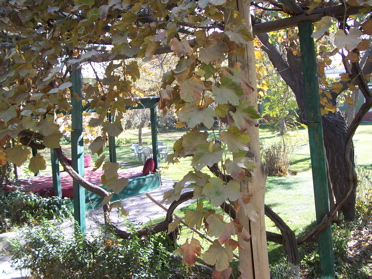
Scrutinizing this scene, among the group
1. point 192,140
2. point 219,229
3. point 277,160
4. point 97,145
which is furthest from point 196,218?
point 277,160

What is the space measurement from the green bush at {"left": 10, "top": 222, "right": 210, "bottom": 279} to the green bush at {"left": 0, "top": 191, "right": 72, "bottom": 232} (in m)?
2.80

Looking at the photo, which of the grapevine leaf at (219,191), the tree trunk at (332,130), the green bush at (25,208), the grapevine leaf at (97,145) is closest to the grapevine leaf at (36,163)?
the grapevine leaf at (97,145)

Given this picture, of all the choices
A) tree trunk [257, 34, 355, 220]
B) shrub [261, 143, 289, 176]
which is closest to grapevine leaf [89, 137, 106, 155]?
tree trunk [257, 34, 355, 220]

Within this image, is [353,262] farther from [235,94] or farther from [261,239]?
[235,94]

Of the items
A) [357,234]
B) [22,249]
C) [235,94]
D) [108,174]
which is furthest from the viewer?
[357,234]

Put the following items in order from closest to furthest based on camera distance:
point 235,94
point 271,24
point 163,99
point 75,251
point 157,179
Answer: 1. point 235,94
2. point 163,99
3. point 271,24
4. point 75,251
5. point 157,179

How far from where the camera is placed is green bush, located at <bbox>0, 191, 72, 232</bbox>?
6535 millimetres

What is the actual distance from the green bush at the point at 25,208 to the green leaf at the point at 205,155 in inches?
231

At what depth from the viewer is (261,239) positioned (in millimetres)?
1597

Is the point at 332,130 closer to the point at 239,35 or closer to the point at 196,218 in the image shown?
the point at 239,35

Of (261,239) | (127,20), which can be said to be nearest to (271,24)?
(127,20)

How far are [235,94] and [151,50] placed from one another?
41 centimetres

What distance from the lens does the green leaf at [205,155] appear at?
1.03m

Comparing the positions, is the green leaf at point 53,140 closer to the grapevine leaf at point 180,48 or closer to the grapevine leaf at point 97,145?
the grapevine leaf at point 97,145
